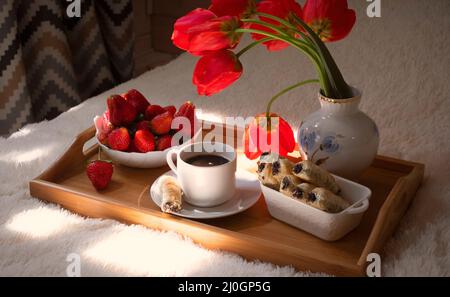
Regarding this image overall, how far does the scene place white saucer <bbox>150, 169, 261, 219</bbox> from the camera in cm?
79

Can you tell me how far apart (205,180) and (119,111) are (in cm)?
24

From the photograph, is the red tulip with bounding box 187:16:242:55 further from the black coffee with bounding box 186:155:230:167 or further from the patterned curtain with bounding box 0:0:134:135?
the patterned curtain with bounding box 0:0:134:135

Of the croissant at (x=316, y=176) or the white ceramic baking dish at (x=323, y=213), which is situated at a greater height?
the croissant at (x=316, y=176)

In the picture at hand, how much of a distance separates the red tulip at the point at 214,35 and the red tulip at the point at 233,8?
37 mm

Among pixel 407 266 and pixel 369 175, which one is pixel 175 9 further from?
pixel 407 266

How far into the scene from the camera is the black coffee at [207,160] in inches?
32.3

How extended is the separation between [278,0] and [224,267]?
0.39 meters

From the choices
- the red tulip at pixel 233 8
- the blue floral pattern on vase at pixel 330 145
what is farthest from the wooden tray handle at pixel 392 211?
the red tulip at pixel 233 8

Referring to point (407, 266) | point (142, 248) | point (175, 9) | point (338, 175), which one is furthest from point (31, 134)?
point (175, 9)

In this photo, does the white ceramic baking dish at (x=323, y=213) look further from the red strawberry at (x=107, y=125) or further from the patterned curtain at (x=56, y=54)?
the patterned curtain at (x=56, y=54)

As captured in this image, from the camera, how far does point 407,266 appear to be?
726 millimetres

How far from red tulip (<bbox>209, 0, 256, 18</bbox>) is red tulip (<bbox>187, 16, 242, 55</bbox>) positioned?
4cm

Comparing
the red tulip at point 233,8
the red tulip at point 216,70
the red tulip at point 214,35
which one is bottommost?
the red tulip at point 216,70

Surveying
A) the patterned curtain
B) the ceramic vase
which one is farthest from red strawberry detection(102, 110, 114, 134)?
the patterned curtain
